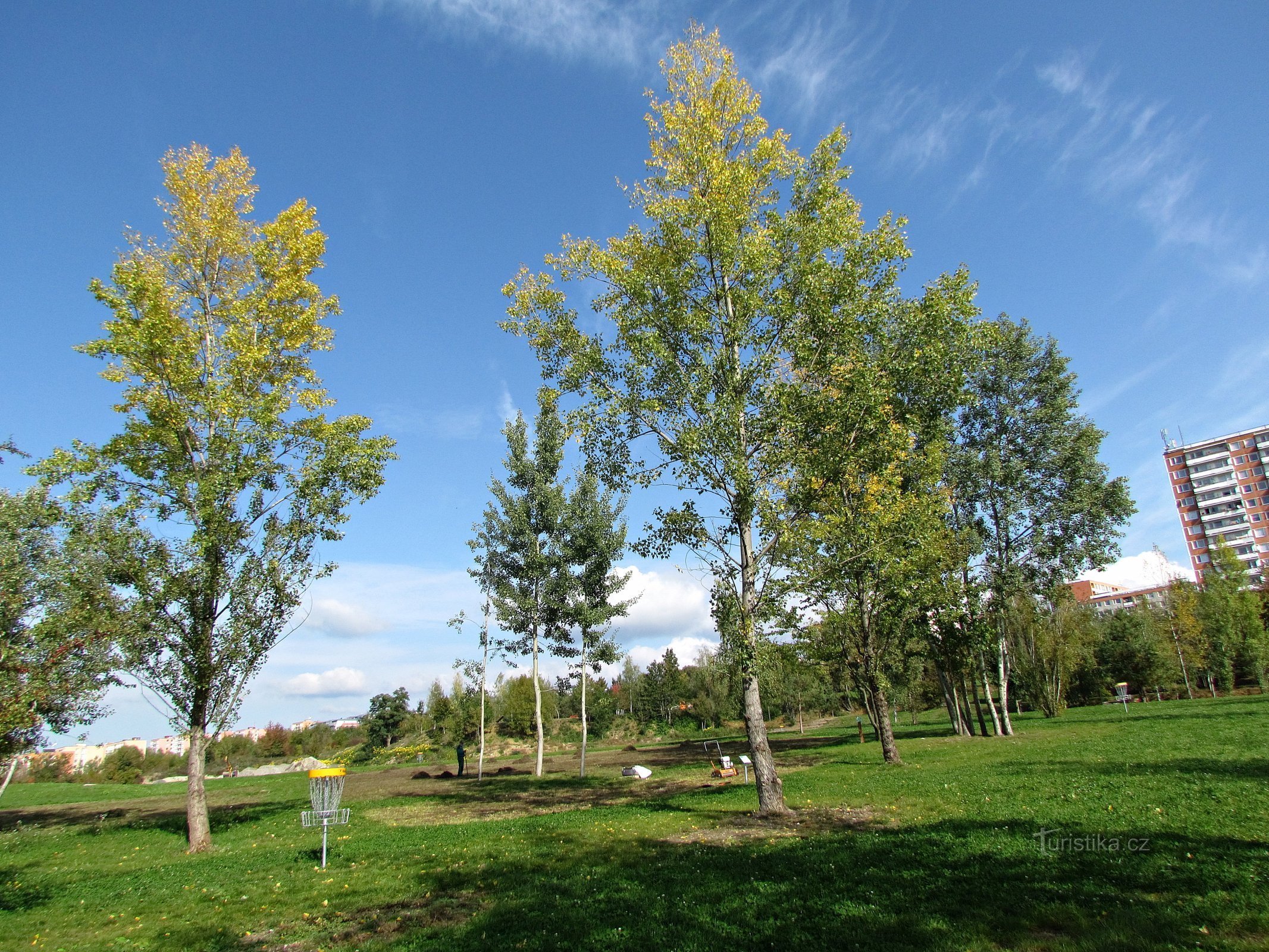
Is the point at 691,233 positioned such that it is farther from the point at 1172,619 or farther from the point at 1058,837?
the point at 1172,619

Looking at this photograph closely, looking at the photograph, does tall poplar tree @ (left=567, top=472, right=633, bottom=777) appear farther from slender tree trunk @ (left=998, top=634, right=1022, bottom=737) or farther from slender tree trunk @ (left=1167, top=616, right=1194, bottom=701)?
slender tree trunk @ (left=1167, top=616, right=1194, bottom=701)

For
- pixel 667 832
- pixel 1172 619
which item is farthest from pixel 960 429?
pixel 1172 619

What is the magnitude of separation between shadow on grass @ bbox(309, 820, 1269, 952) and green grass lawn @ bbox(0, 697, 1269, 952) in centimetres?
4

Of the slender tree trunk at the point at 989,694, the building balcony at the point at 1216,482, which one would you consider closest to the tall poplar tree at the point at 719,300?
the slender tree trunk at the point at 989,694

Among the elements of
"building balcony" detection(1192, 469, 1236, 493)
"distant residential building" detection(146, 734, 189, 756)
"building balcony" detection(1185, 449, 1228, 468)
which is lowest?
"distant residential building" detection(146, 734, 189, 756)

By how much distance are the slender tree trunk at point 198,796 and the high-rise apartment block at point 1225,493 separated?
481 ft

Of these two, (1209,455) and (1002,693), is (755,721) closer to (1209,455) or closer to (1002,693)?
(1002,693)

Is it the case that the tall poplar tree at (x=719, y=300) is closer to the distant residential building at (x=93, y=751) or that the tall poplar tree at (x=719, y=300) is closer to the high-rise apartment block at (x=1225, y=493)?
the distant residential building at (x=93, y=751)

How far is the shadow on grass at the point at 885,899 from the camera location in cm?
577

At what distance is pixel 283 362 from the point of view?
62.0 ft

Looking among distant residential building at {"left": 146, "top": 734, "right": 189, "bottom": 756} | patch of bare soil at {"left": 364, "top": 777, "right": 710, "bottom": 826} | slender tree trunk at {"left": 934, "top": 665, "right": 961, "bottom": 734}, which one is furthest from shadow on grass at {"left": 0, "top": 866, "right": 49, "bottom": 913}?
distant residential building at {"left": 146, "top": 734, "right": 189, "bottom": 756}

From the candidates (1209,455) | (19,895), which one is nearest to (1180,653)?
(19,895)

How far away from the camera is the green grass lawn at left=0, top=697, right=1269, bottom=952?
629 centimetres

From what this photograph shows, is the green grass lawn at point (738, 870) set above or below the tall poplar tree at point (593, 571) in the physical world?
below
